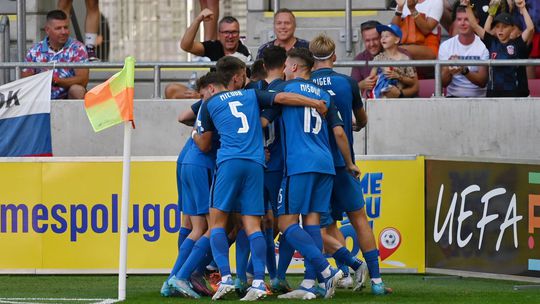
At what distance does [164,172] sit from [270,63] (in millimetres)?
3325

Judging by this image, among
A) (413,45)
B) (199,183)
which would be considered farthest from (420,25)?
(199,183)

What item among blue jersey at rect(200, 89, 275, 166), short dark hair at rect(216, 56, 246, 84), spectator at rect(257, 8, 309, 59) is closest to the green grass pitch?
blue jersey at rect(200, 89, 275, 166)

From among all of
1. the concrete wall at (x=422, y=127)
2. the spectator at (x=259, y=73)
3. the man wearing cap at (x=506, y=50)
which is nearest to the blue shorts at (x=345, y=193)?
the spectator at (x=259, y=73)

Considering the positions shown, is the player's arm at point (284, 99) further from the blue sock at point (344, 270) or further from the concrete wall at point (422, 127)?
the concrete wall at point (422, 127)

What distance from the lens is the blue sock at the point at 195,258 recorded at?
12.3 metres

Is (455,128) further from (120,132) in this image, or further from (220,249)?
(220,249)

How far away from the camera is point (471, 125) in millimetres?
16359

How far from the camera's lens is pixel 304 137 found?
12.1 m

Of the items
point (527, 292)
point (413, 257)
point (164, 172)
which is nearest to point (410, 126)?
point (413, 257)

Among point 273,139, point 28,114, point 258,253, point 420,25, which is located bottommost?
point 258,253

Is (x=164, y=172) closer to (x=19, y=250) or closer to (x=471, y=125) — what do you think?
(x=19, y=250)

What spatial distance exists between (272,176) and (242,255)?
0.78 meters

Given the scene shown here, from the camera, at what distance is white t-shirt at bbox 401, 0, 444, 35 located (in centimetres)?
1767

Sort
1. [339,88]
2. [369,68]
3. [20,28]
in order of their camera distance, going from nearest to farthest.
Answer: [339,88]
[369,68]
[20,28]
